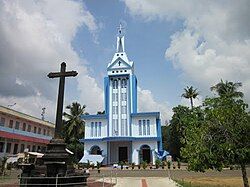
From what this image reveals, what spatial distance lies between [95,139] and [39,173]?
30375mm

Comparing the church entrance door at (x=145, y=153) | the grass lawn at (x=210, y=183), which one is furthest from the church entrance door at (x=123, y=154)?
the grass lawn at (x=210, y=183)

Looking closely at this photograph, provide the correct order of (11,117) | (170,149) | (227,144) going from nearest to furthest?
(227,144) < (11,117) < (170,149)

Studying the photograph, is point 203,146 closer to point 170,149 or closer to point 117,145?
point 117,145

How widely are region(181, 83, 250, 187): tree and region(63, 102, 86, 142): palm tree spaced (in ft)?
122

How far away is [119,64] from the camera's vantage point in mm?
46031

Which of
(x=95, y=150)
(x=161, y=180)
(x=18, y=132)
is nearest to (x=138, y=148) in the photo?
(x=95, y=150)

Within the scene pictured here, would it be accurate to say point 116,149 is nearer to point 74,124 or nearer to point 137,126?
point 137,126

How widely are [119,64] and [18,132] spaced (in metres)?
19.5

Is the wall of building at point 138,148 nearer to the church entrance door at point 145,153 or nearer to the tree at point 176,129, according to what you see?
the church entrance door at point 145,153

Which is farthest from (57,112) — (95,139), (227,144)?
(95,139)

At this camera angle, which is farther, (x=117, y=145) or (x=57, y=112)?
(x=117, y=145)

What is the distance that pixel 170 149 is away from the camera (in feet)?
185

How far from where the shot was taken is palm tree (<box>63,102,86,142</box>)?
158ft

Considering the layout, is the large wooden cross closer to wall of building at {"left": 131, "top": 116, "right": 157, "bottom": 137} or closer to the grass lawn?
the grass lawn
